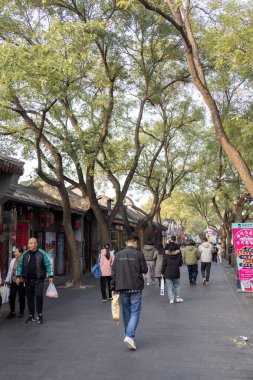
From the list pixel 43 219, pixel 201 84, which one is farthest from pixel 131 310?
pixel 43 219

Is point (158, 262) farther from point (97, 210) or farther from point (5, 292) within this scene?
point (5, 292)

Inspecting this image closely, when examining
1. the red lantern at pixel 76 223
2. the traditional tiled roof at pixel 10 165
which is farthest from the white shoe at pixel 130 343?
the red lantern at pixel 76 223

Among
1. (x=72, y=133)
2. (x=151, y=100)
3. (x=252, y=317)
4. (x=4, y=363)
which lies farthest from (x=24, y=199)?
(x=4, y=363)

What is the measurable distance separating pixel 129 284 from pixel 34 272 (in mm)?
2636

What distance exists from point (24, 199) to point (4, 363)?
9.97 metres

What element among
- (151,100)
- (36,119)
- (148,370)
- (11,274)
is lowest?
(148,370)

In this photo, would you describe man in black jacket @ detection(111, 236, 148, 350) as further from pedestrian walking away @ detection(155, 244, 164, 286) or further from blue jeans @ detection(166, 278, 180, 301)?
pedestrian walking away @ detection(155, 244, 164, 286)

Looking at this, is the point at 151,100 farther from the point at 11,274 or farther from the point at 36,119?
the point at 11,274

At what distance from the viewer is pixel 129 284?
6312 millimetres

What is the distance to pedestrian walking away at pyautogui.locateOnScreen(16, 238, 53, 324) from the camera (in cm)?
826

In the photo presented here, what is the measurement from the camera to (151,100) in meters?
19.2

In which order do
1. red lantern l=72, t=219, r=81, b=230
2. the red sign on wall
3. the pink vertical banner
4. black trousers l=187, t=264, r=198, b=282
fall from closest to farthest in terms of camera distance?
the pink vertical banner
black trousers l=187, t=264, r=198, b=282
the red sign on wall
red lantern l=72, t=219, r=81, b=230

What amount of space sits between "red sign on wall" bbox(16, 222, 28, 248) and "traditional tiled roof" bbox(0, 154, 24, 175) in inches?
264


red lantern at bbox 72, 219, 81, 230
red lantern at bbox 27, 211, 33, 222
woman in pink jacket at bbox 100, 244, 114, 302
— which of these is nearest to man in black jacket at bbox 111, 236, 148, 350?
woman in pink jacket at bbox 100, 244, 114, 302
